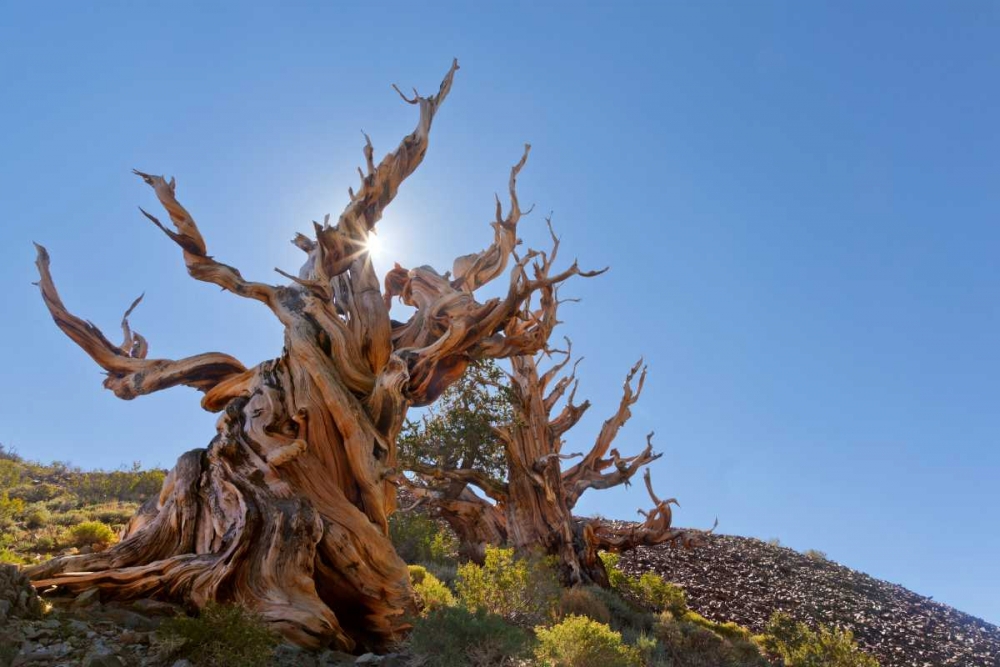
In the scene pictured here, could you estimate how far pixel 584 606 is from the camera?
873cm

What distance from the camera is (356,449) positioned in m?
6.55

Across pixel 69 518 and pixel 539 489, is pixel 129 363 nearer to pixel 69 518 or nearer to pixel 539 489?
pixel 69 518

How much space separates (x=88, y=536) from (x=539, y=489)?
22.9ft

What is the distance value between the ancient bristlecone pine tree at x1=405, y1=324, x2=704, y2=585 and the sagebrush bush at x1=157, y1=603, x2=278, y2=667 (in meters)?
7.09

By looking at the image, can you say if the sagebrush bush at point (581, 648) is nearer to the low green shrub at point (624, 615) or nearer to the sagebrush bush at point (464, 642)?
the sagebrush bush at point (464, 642)

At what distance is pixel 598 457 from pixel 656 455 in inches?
52.4

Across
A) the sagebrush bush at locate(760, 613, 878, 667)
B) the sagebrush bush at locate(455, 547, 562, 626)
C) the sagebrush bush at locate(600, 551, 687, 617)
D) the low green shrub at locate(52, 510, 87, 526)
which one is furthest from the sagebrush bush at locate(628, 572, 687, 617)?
the low green shrub at locate(52, 510, 87, 526)

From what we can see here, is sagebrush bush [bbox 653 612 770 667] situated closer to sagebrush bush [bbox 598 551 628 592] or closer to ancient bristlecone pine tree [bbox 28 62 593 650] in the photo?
sagebrush bush [bbox 598 551 628 592]

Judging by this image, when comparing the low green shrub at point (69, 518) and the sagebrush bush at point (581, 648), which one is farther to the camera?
the low green shrub at point (69, 518)

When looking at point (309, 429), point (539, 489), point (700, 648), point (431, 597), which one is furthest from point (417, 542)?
point (309, 429)

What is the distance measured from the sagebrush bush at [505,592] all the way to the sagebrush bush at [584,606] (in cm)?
61

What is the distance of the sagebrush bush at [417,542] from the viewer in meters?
11.3

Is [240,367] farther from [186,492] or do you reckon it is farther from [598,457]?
[598,457]

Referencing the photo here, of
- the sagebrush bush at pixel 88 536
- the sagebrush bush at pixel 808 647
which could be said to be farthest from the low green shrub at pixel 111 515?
the sagebrush bush at pixel 808 647
